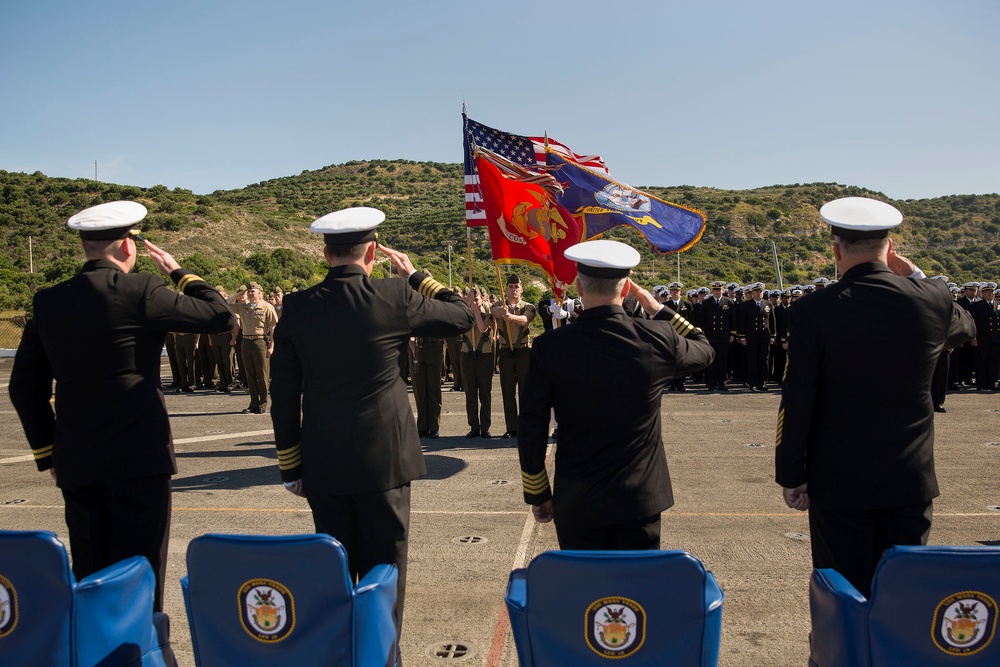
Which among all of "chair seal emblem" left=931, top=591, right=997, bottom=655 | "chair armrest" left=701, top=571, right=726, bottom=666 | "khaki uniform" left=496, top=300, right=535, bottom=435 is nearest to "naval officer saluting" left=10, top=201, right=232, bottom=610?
"chair armrest" left=701, top=571, right=726, bottom=666

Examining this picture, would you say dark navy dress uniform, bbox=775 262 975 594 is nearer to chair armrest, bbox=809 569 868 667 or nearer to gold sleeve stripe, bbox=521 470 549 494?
chair armrest, bbox=809 569 868 667

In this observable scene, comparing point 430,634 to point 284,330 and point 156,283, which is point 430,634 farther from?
point 156,283

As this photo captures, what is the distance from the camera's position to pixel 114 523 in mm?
3566

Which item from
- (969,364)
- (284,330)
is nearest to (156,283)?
(284,330)

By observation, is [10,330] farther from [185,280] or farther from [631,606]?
[631,606]

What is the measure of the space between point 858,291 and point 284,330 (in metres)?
2.30

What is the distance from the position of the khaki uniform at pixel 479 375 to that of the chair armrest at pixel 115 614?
25.2 feet

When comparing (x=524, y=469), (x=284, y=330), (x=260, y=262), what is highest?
(x=260, y=262)

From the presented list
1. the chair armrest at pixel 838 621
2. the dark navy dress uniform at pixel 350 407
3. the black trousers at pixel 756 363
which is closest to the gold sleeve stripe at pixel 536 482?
the dark navy dress uniform at pixel 350 407

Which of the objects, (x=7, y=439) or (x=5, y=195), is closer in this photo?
(x=7, y=439)

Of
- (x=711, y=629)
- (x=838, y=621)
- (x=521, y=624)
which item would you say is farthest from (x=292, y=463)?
(x=838, y=621)

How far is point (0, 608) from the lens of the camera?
2.61 meters

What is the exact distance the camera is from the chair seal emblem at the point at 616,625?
2365 millimetres

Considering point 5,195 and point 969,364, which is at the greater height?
point 5,195
